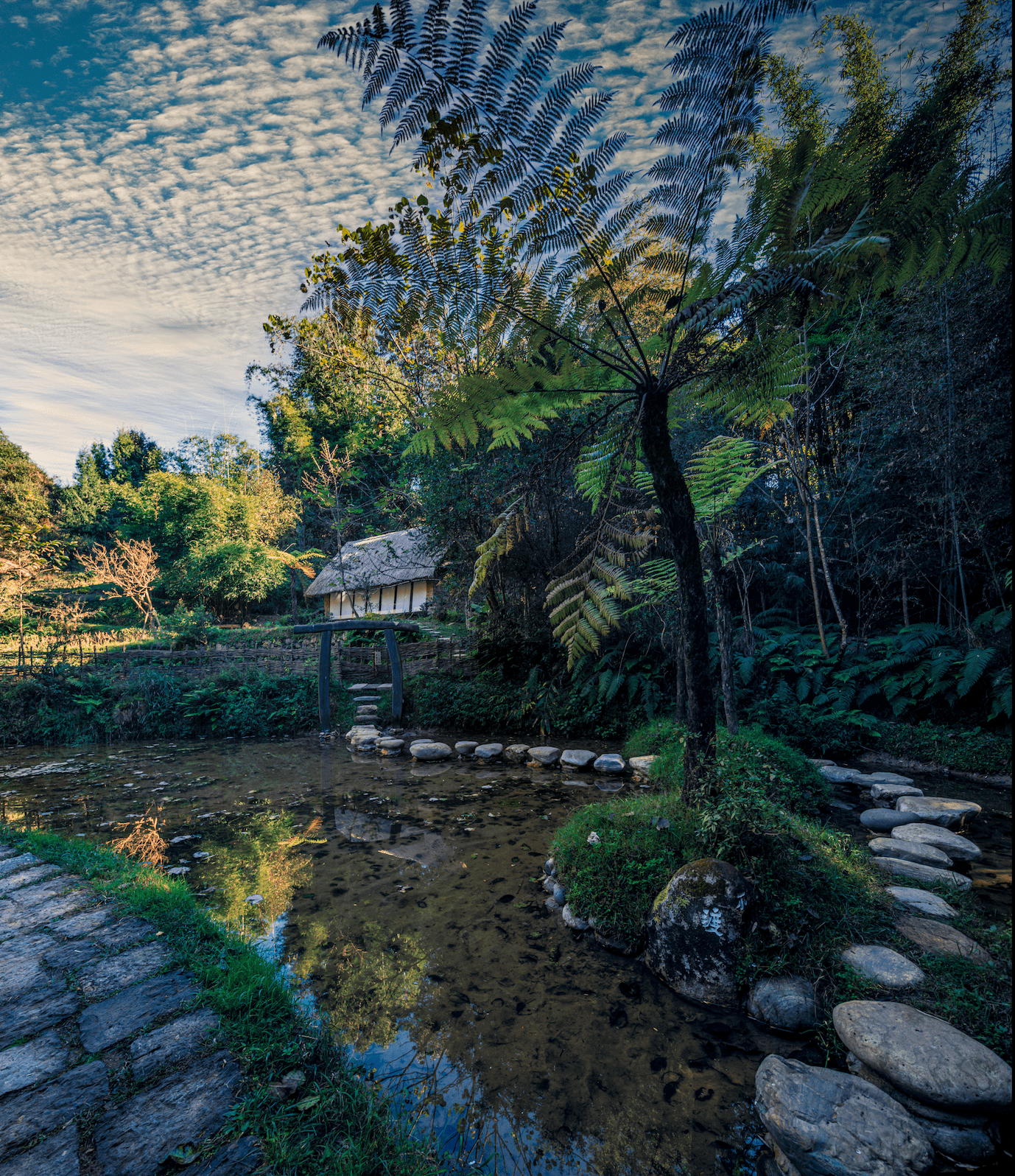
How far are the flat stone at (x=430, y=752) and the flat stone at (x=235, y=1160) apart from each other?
6.27 meters

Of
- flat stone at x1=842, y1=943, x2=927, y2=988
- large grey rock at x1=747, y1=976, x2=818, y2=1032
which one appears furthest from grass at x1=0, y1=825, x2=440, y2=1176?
flat stone at x1=842, y1=943, x2=927, y2=988

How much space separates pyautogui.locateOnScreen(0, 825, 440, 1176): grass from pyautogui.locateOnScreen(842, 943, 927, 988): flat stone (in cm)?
221

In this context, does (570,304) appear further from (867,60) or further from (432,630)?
(432,630)

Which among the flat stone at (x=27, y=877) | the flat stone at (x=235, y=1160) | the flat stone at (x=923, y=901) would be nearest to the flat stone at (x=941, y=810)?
the flat stone at (x=923, y=901)

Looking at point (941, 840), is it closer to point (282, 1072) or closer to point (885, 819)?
point (885, 819)

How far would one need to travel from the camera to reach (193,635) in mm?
15883

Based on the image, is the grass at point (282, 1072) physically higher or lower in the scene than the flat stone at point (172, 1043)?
lower

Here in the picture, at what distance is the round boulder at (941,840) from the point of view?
382 centimetres

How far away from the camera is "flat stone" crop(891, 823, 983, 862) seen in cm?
382

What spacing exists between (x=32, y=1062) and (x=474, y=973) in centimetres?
206

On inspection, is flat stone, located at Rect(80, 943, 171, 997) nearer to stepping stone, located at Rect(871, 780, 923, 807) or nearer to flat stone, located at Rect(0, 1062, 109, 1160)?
flat stone, located at Rect(0, 1062, 109, 1160)

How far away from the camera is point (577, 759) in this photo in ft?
22.9

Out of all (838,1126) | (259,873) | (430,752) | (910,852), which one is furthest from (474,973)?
(430,752)

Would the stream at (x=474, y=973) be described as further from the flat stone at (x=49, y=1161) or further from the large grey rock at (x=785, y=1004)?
the flat stone at (x=49, y=1161)
